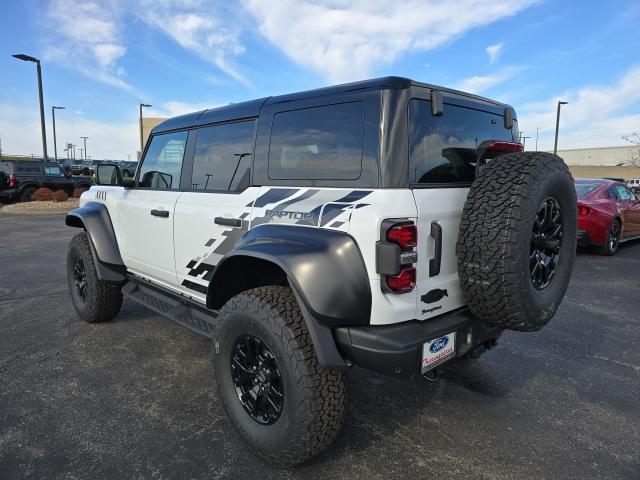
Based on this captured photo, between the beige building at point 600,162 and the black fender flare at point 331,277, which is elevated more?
the beige building at point 600,162

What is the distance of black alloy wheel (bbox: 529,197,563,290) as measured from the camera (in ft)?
7.93

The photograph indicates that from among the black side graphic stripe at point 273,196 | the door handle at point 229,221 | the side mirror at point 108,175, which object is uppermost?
the side mirror at point 108,175

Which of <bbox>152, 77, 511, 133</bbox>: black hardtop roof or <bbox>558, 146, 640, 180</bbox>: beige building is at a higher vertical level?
<bbox>558, 146, 640, 180</bbox>: beige building

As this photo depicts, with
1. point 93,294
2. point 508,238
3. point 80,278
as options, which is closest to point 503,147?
point 508,238

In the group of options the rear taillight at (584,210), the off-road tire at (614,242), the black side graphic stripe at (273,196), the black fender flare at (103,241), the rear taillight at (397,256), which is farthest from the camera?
the off-road tire at (614,242)

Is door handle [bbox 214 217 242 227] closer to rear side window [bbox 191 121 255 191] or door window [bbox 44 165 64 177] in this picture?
rear side window [bbox 191 121 255 191]

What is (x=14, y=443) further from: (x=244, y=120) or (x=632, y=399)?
(x=632, y=399)

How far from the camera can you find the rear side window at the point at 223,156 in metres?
2.96

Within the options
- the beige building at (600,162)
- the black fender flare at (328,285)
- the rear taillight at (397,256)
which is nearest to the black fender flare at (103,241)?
the black fender flare at (328,285)

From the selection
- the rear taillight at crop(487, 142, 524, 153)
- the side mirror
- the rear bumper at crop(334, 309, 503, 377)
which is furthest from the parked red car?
the side mirror

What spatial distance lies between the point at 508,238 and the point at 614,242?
7.88 meters

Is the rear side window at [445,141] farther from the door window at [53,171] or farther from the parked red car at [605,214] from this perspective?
the door window at [53,171]

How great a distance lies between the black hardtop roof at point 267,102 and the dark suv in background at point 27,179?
17003mm

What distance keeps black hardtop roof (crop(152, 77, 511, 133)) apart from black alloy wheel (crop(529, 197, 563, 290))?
851 mm
